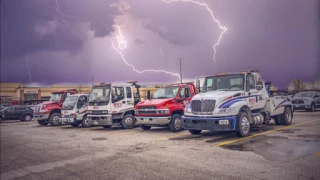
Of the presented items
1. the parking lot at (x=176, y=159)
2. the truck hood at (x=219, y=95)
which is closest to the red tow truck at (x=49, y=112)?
the parking lot at (x=176, y=159)

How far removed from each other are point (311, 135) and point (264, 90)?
274 cm

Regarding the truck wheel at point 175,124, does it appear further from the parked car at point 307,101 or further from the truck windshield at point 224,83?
the parked car at point 307,101

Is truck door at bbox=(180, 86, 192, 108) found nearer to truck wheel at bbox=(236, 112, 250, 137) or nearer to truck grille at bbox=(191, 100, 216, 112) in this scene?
truck grille at bbox=(191, 100, 216, 112)

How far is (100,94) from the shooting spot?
14328 mm

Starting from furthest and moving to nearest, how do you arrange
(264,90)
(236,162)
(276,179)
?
(264,90), (236,162), (276,179)

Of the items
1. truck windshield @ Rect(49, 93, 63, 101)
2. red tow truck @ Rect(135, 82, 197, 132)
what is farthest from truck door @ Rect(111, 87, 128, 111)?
truck windshield @ Rect(49, 93, 63, 101)

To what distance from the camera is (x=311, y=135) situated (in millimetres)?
9336

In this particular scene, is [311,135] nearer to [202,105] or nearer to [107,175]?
[202,105]

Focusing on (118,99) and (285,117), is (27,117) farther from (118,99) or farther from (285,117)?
(285,117)

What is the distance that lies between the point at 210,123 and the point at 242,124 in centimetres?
123

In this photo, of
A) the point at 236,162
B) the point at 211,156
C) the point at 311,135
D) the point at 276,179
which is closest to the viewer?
the point at 276,179

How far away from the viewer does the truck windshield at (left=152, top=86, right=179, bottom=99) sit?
12641mm

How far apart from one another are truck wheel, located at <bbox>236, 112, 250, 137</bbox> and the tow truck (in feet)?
21.9

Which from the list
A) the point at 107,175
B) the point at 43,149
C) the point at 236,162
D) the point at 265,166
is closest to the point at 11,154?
the point at 43,149
